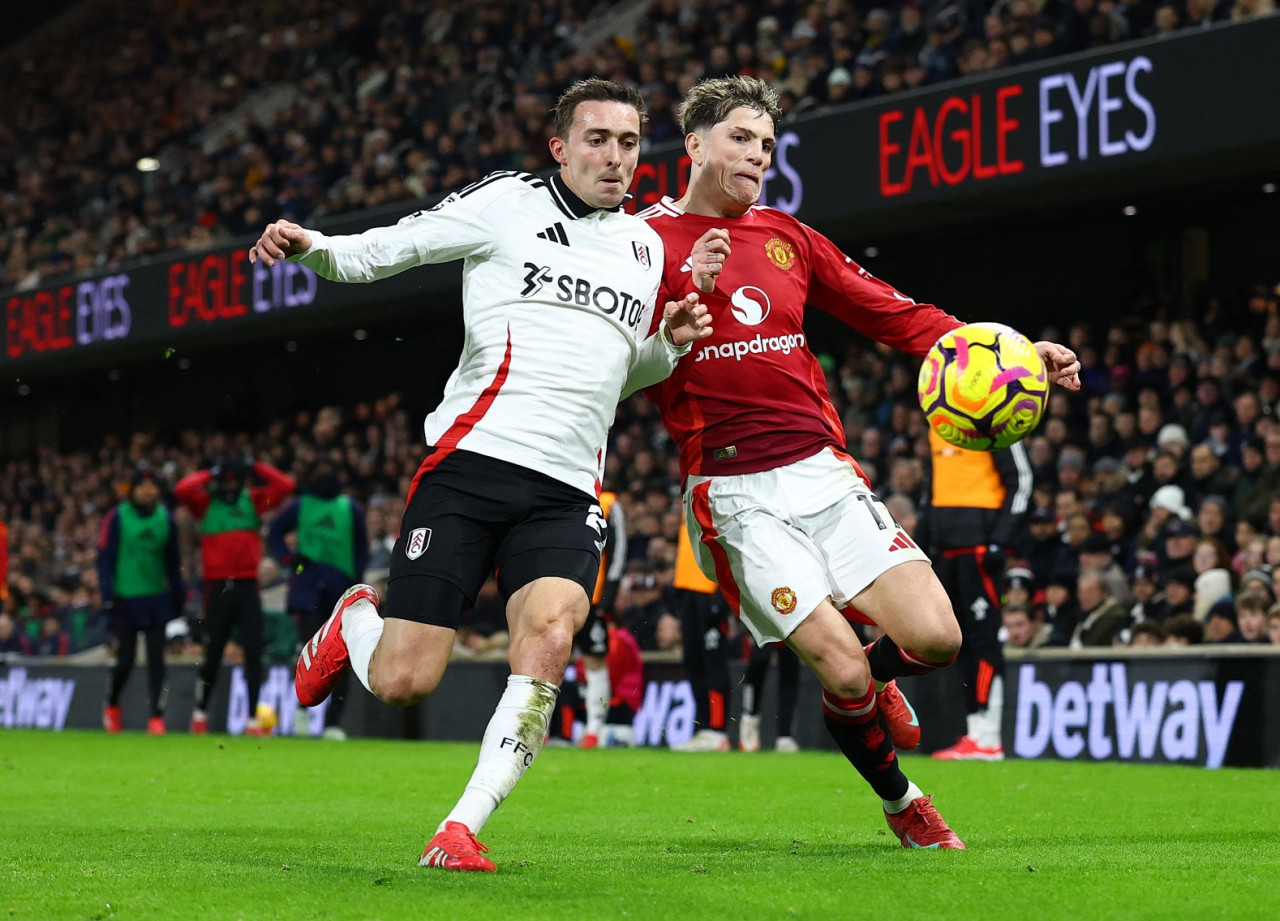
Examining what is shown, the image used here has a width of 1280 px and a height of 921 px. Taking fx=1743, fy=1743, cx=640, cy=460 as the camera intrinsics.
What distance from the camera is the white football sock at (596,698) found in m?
12.4

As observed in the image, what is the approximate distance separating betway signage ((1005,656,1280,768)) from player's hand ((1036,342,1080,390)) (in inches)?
182

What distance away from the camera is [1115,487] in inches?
519

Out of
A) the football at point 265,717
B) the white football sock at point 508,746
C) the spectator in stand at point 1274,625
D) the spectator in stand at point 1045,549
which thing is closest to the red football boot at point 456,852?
the white football sock at point 508,746

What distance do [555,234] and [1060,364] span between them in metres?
1.57

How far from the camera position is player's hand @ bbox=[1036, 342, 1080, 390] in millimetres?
5230

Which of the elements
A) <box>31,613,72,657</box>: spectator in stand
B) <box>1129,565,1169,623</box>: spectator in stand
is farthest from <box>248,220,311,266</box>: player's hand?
<box>31,613,72,657</box>: spectator in stand

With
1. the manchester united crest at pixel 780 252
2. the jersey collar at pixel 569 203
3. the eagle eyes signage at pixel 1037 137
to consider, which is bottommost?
the manchester united crest at pixel 780 252

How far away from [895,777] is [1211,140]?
880 cm

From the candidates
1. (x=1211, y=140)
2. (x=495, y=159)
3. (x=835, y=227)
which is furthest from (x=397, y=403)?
(x=1211, y=140)

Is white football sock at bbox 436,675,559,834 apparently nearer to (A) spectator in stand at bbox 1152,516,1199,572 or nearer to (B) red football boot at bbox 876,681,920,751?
(B) red football boot at bbox 876,681,920,751

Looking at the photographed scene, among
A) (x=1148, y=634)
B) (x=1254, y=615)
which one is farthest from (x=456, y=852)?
(x=1148, y=634)

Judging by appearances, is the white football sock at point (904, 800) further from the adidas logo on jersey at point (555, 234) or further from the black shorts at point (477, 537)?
the adidas logo on jersey at point (555, 234)

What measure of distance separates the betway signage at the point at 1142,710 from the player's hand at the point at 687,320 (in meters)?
5.45

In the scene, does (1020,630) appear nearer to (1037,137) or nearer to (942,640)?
(1037,137)
